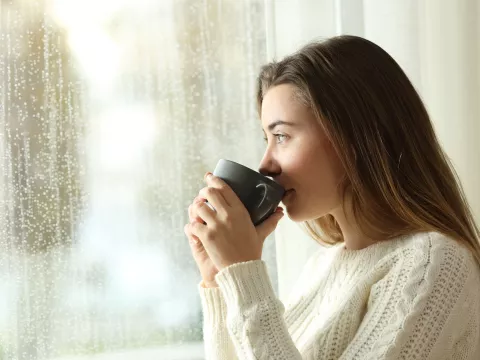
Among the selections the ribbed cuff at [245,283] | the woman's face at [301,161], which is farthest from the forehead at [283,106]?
the ribbed cuff at [245,283]

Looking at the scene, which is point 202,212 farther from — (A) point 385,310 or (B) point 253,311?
(A) point 385,310

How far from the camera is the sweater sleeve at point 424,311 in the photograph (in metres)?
1.02

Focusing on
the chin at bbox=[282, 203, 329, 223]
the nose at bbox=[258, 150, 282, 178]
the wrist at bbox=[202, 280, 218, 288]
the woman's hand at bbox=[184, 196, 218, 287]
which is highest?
the nose at bbox=[258, 150, 282, 178]

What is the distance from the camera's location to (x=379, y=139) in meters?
Result: 1.14

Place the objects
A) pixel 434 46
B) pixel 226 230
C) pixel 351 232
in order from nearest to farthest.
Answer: pixel 226 230 → pixel 351 232 → pixel 434 46

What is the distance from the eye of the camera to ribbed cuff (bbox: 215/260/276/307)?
3.56 feet

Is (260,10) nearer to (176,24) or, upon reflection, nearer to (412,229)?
(176,24)

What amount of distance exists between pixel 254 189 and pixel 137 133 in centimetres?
47

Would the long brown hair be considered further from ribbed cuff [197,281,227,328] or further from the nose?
ribbed cuff [197,281,227,328]

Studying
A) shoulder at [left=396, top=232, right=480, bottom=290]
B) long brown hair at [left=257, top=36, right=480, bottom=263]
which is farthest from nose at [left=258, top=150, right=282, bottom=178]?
shoulder at [left=396, top=232, right=480, bottom=290]

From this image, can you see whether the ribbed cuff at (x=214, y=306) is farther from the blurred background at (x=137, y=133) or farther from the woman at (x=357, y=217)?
the blurred background at (x=137, y=133)

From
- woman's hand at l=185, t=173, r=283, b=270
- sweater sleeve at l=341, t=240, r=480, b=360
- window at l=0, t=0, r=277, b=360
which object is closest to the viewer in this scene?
sweater sleeve at l=341, t=240, r=480, b=360

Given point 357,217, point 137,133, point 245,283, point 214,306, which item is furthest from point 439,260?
point 137,133

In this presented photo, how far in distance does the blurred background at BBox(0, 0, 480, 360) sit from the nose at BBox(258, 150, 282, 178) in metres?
0.32
